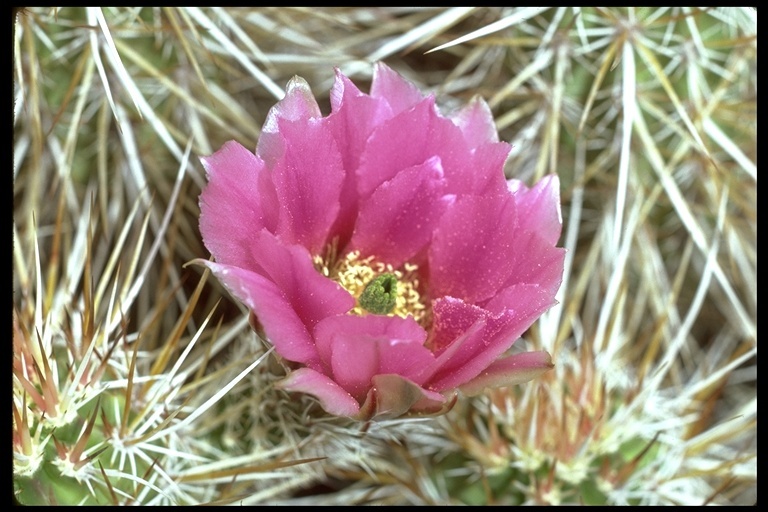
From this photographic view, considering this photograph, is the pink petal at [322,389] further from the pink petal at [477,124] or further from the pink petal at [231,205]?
the pink petal at [477,124]

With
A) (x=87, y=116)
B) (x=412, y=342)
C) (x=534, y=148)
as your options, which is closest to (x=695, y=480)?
(x=534, y=148)

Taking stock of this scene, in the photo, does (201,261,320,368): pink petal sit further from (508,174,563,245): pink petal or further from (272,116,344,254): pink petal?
(508,174,563,245): pink petal

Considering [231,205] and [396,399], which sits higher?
[231,205]

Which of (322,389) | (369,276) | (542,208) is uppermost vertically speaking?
(542,208)

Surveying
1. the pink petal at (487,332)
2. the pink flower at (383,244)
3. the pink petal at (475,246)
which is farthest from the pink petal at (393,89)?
the pink petal at (487,332)

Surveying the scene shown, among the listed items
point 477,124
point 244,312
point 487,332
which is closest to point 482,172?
point 477,124

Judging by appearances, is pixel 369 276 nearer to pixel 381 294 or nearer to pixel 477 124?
pixel 381 294

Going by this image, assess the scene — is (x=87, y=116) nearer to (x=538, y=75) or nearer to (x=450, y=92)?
(x=450, y=92)
